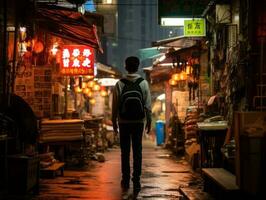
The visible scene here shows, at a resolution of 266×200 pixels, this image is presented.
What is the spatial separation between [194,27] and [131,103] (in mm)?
9961

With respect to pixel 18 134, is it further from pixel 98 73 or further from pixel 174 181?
pixel 98 73

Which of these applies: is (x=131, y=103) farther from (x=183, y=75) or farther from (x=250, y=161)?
(x=183, y=75)

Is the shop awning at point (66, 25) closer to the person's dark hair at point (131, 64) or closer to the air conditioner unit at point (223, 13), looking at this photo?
the air conditioner unit at point (223, 13)

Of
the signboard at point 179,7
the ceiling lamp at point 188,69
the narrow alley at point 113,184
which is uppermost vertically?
the signboard at point 179,7

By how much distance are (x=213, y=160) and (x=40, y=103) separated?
6.54m

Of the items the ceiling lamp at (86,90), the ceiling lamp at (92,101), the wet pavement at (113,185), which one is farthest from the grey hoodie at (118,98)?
the ceiling lamp at (92,101)

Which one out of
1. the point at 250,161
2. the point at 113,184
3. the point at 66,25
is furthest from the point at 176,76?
the point at 250,161

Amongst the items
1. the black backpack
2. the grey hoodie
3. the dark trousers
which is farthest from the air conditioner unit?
the dark trousers

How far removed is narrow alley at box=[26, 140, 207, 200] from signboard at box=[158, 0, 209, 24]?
5582 mm

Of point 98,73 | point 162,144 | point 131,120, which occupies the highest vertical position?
point 98,73

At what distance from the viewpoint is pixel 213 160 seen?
42.7 ft

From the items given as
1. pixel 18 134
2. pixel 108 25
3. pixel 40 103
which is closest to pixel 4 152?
pixel 18 134

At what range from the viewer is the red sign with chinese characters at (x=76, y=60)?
64.4 feet

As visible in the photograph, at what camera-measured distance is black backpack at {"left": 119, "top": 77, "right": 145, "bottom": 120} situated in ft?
34.5
